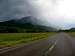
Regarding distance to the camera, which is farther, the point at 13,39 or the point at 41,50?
the point at 13,39

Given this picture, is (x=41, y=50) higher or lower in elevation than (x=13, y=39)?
higher

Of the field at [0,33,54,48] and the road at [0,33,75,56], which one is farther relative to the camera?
the field at [0,33,54,48]

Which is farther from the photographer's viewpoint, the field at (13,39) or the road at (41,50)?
the field at (13,39)
